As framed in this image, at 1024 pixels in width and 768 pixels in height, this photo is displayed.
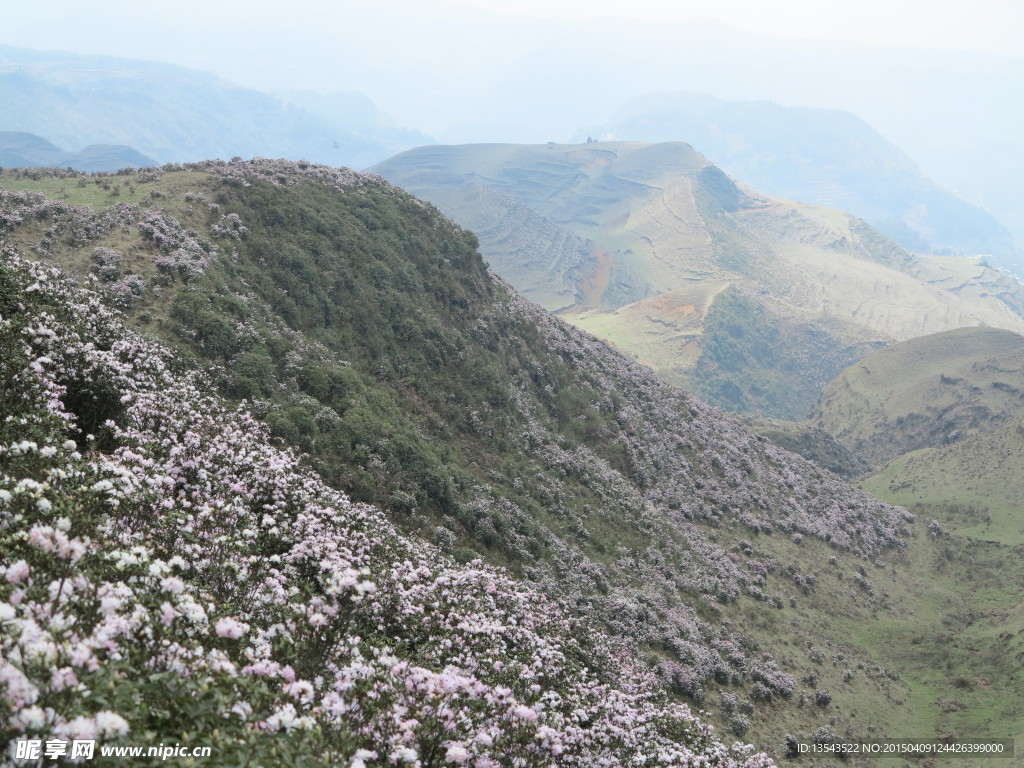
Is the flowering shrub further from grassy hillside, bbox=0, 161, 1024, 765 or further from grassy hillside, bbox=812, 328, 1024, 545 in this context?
grassy hillside, bbox=812, 328, 1024, 545

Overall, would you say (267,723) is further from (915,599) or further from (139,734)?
(915,599)

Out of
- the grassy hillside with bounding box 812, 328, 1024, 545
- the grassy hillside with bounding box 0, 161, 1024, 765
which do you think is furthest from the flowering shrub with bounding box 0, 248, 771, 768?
the grassy hillside with bounding box 812, 328, 1024, 545

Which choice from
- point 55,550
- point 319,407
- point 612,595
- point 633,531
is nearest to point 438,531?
point 319,407

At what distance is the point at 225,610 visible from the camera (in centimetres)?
1139

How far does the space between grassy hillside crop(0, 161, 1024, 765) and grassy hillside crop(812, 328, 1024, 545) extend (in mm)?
15043

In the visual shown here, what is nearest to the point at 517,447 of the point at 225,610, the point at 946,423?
the point at 225,610

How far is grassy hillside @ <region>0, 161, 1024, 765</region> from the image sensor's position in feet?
117

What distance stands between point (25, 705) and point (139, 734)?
1158mm

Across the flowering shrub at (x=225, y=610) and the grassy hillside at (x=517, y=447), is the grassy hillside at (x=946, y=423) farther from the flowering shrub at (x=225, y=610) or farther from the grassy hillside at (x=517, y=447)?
the flowering shrub at (x=225, y=610)

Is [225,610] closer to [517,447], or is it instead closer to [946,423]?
[517,447]

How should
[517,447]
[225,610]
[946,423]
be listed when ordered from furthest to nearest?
[946,423]
[517,447]
[225,610]

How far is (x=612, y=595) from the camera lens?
135 ft

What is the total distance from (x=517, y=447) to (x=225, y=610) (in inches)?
1581

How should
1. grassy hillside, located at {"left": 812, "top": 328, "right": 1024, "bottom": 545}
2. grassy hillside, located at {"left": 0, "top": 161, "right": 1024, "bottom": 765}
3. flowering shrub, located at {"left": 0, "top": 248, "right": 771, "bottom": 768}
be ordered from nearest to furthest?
flowering shrub, located at {"left": 0, "top": 248, "right": 771, "bottom": 768} < grassy hillside, located at {"left": 0, "top": 161, "right": 1024, "bottom": 765} < grassy hillside, located at {"left": 812, "top": 328, "right": 1024, "bottom": 545}
